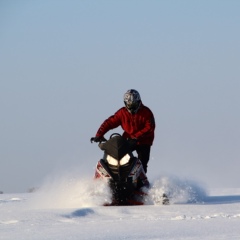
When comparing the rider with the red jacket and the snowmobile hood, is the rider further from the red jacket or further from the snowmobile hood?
the snowmobile hood

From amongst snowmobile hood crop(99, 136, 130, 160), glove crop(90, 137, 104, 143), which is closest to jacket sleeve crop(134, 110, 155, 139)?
glove crop(90, 137, 104, 143)

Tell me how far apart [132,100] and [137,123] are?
1.74ft

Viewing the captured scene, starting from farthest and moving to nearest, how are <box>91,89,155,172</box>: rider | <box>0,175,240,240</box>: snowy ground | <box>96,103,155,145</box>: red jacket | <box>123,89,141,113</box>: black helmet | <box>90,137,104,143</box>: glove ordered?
<box>90,137,104,143</box>: glove, <box>96,103,155,145</box>: red jacket, <box>91,89,155,172</box>: rider, <box>123,89,141,113</box>: black helmet, <box>0,175,240,240</box>: snowy ground

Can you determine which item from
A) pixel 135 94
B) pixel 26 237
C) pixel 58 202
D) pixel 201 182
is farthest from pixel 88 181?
pixel 26 237

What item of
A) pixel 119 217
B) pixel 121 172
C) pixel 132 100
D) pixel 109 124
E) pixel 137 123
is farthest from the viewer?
pixel 109 124

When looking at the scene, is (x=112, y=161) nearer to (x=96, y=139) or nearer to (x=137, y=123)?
(x=96, y=139)

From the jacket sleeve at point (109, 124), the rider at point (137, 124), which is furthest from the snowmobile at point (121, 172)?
the jacket sleeve at point (109, 124)

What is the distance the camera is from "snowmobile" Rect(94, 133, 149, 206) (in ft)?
44.9

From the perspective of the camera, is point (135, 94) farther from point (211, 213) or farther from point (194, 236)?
point (194, 236)

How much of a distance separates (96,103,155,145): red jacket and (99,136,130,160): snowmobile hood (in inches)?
30.6

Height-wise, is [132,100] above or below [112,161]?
above

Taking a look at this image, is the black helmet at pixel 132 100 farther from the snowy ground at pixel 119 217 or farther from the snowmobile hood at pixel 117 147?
the snowy ground at pixel 119 217

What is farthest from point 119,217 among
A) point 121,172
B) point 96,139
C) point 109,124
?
point 109,124

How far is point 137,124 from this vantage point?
48.9 ft
